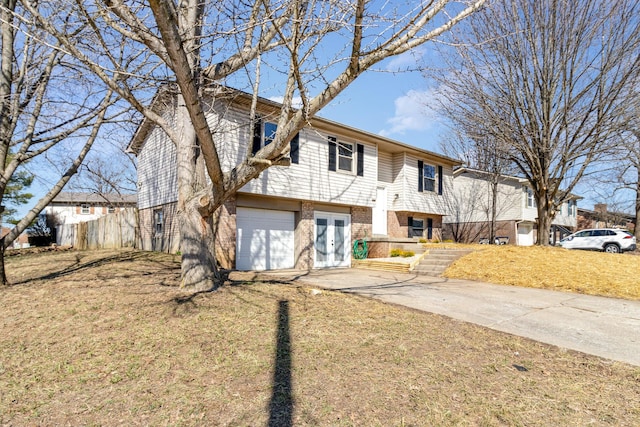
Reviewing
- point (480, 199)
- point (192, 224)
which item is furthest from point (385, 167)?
point (192, 224)

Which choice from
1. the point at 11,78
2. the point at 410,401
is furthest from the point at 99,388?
the point at 11,78

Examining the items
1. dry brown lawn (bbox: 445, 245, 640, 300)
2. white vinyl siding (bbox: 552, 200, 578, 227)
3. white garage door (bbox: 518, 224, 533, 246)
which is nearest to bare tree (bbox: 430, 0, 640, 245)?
dry brown lawn (bbox: 445, 245, 640, 300)

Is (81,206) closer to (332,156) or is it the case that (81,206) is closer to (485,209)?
(332,156)

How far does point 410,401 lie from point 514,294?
20.8ft

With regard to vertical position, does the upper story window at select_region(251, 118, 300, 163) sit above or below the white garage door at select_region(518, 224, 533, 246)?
above

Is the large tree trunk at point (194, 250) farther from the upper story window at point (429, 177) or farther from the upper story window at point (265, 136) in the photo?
the upper story window at point (429, 177)

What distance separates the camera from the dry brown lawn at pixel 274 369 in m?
2.70

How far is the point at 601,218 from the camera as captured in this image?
125 ft

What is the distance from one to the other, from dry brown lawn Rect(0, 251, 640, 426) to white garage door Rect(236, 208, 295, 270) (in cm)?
572

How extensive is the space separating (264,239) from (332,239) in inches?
124

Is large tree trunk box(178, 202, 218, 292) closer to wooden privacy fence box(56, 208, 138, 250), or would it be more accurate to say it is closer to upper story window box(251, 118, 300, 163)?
upper story window box(251, 118, 300, 163)

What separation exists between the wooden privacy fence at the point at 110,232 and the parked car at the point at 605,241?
24.4 m

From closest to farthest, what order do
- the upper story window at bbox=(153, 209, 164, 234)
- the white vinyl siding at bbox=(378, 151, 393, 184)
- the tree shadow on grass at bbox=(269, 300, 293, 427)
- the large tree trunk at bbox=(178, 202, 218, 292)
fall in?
the tree shadow on grass at bbox=(269, 300, 293, 427), the large tree trunk at bbox=(178, 202, 218, 292), the upper story window at bbox=(153, 209, 164, 234), the white vinyl siding at bbox=(378, 151, 393, 184)

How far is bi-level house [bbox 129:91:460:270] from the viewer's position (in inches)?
424
